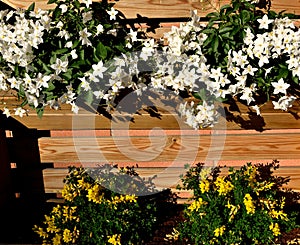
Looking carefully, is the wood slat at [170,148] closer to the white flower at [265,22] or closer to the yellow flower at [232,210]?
the yellow flower at [232,210]

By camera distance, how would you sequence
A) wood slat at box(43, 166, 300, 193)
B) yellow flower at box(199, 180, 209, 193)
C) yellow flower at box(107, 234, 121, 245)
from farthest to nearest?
wood slat at box(43, 166, 300, 193), yellow flower at box(199, 180, 209, 193), yellow flower at box(107, 234, 121, 245)

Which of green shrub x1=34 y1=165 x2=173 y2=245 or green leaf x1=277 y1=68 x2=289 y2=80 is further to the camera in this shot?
green shrub x1=34 y1=165 x2=173 y2=245

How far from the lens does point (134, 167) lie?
344 centimetres

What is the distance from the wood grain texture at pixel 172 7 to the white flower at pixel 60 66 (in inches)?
17.2

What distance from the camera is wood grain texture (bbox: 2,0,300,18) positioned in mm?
2896

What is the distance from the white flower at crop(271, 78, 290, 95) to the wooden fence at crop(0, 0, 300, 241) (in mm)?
319

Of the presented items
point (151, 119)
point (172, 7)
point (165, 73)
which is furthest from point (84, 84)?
point (172, 7)

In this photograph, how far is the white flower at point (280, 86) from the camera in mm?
2725

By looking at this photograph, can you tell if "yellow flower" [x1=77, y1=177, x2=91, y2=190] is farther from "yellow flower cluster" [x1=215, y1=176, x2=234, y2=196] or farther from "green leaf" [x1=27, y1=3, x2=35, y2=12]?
"green leaf" [x1=27, y1=3, x2=35, y2=12]

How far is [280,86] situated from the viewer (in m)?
2.74

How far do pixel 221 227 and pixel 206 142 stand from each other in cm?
58

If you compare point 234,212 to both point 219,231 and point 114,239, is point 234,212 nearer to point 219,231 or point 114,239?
point 219,231

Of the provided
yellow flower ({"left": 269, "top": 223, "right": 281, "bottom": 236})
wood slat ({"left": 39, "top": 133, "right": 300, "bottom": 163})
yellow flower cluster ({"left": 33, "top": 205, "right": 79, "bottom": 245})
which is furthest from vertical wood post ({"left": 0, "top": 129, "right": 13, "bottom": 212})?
yellow flower ({"left": 269, "top": 223, "right": 281, "bottom": 236})

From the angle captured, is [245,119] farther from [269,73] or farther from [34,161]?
[34,161]
